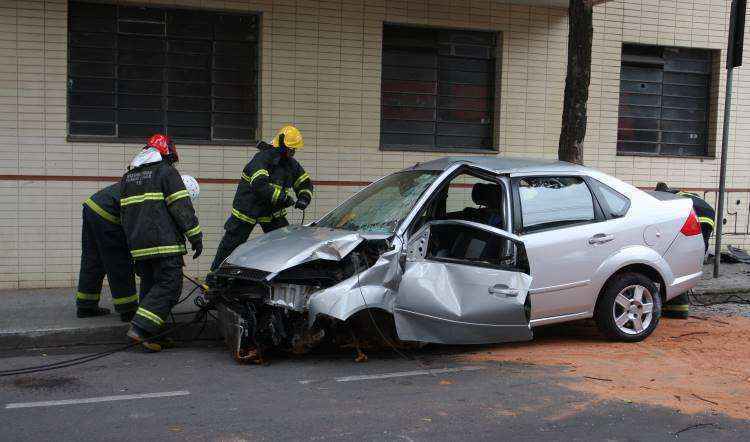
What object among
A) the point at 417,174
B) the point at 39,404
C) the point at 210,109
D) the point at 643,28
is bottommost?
the point at 39,404

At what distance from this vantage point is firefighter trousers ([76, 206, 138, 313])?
7309mm

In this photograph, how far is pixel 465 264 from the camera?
21.0 feet

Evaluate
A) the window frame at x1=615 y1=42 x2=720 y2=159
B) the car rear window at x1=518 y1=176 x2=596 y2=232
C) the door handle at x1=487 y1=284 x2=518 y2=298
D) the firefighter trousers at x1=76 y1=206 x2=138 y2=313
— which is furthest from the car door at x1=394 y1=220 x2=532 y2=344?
the window frame at x1=615 y1=42 x2=720 y2=159

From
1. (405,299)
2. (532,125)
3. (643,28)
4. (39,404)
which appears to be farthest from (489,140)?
(39,404)

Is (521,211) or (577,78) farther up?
(577,78)

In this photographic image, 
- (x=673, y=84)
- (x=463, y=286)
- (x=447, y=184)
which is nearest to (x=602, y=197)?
(x=447, y=184)

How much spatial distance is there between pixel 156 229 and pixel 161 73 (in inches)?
144

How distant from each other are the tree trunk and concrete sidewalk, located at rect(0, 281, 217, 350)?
4.69 m

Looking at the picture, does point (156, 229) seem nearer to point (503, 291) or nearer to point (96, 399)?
point (96, 399)

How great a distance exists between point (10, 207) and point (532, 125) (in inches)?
271

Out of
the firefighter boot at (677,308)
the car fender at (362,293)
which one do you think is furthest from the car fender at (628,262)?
the car fender at (362,293)

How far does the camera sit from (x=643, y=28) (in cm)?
1167

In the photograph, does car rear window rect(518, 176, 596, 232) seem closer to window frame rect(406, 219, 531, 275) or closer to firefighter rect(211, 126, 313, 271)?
window frame rect(406, 219, 531, 275)

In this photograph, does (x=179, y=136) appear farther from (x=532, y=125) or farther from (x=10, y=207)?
(x=532, y=125)
